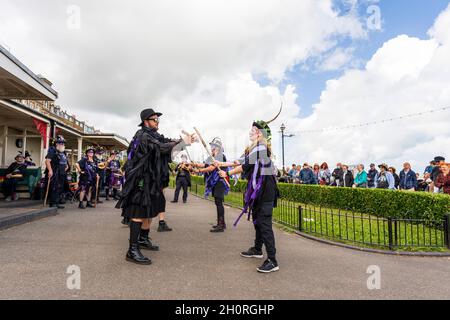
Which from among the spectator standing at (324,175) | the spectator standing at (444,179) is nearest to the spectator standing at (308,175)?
the spectator standing at (324,175)

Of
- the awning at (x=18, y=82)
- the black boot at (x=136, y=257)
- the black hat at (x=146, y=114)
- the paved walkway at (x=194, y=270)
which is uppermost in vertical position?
the awning at (x=18, y=82)

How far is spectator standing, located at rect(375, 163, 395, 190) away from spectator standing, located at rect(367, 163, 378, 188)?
93 cm

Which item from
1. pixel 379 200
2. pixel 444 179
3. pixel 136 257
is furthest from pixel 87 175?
pixel 444 179

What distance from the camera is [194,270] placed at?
376 centimetres

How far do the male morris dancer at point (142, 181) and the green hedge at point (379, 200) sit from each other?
6144 mm

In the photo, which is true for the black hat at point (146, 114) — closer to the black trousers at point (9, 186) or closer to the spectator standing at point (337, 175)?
the black trousers at point (9, 186)

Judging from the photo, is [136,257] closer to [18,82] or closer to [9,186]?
[18,82]

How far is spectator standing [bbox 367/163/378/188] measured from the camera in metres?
13.9

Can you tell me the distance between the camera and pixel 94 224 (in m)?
6.71

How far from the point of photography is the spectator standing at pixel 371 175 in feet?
45.5

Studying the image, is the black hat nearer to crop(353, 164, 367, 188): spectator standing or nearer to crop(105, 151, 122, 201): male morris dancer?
crop(105, 151, 122, 201): male morris dancer

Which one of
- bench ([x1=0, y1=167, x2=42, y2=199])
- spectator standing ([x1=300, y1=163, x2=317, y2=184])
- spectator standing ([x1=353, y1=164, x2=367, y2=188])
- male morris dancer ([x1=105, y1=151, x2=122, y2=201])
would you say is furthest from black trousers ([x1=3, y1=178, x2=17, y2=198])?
spectator standing ([x1=353, y1=164, x2=367, y2=188])

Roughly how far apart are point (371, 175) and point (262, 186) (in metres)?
12.0
